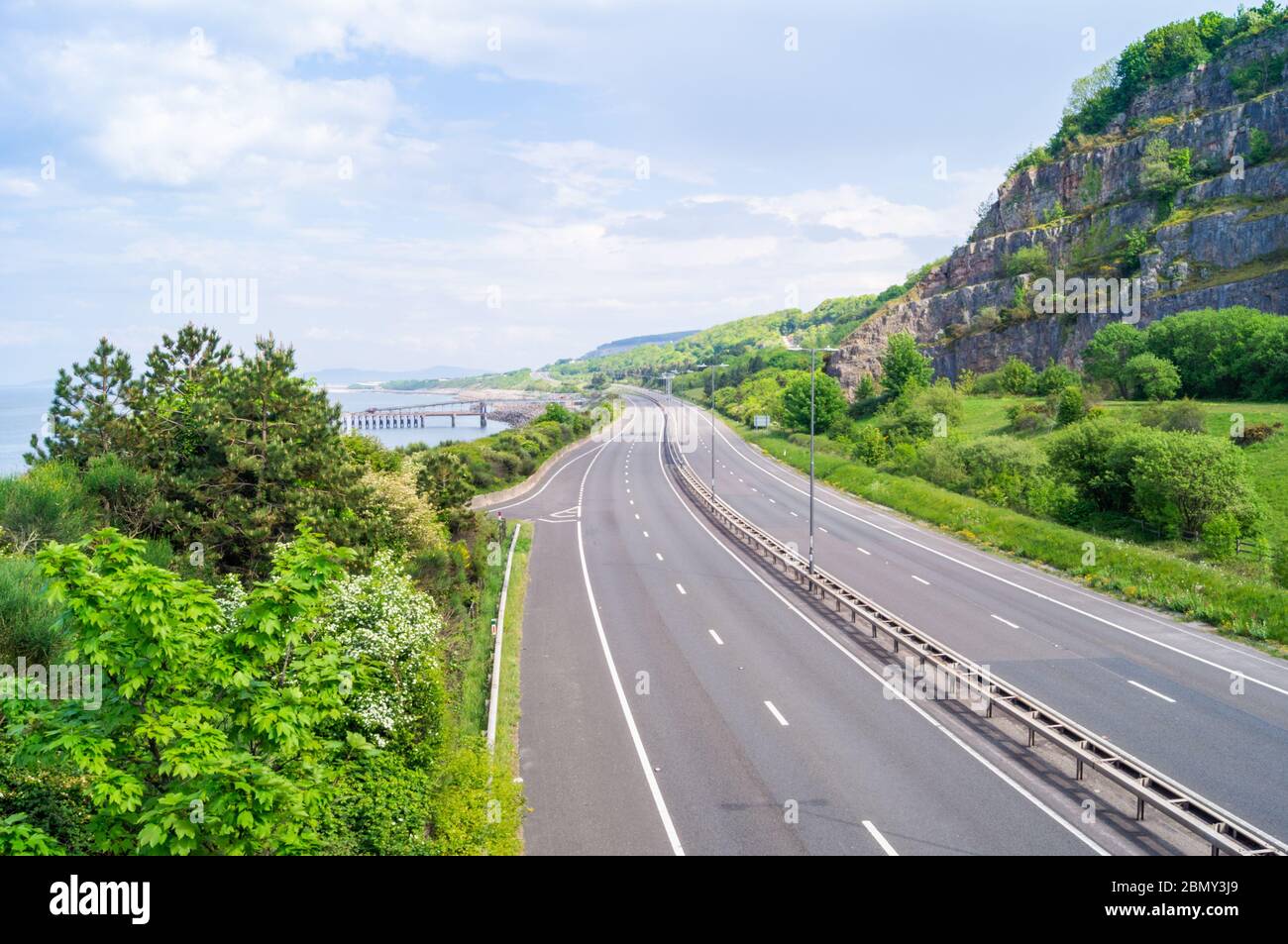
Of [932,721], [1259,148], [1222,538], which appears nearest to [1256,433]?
[1222,538]

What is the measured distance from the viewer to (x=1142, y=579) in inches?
1266

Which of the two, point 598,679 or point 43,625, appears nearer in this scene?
point 43,625

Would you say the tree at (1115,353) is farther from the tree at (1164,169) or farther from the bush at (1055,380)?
the tree at (1164,169)

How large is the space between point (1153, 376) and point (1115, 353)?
7890mm

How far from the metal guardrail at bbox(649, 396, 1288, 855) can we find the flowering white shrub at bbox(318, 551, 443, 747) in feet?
39.7

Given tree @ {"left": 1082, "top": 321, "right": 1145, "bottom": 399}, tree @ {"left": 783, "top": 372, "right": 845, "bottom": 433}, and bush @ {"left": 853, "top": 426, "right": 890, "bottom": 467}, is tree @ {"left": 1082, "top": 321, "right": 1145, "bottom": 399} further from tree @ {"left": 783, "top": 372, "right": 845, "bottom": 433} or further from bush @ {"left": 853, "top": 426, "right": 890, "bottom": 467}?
tree @ {"left": 783, "top": 372, "right": 845, "bottom": 433}

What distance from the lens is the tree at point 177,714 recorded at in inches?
321

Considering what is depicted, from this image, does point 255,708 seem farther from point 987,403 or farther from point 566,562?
point 987,403

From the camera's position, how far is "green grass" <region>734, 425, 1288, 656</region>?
27.0 metres

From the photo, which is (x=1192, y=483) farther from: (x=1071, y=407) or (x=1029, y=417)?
(x=1029, y=417)

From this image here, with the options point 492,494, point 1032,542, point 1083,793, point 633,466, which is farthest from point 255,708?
point 633,466

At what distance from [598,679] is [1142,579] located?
21.4 meters

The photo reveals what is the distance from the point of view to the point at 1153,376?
66312 mm

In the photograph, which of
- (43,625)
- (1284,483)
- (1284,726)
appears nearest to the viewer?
(43,625)
